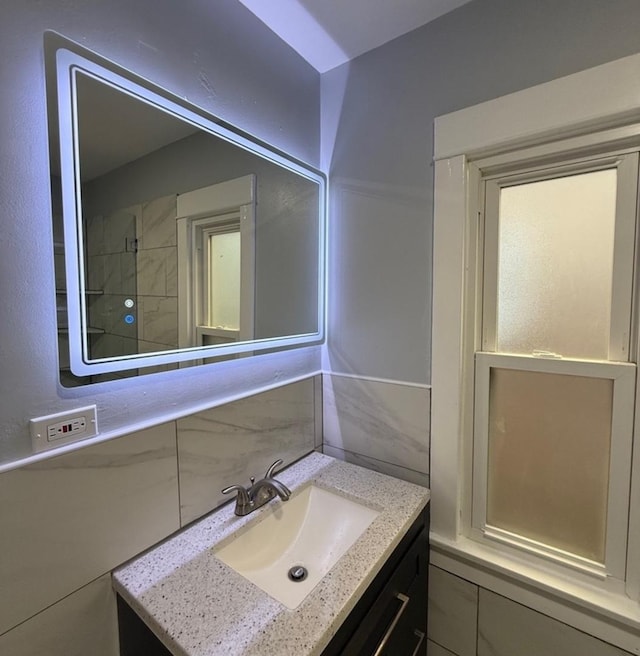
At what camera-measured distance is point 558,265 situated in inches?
43.2

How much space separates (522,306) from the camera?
116cm

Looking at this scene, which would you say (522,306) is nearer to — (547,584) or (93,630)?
(547,584)

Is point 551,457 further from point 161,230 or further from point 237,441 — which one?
point 161,230

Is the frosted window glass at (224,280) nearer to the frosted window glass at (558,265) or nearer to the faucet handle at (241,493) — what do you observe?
the faucet handle at (241,493)

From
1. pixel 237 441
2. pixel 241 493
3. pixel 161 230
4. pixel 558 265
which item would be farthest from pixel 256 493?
pixel 558 265

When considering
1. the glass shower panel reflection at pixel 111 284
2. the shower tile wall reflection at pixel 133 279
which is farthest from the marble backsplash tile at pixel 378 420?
the glass shower panel reflection at pixel 111 284

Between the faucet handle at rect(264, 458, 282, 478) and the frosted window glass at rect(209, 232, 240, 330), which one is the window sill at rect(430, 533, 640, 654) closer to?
the faucet handle at rect(264, 458, 282, 478)

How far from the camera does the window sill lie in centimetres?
100

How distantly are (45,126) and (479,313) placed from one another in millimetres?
1304

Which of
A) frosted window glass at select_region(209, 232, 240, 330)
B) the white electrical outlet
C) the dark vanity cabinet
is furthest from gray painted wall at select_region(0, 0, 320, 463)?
the dark vanity cabinet

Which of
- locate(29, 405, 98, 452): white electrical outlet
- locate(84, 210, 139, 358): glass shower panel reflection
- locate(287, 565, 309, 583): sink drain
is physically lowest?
locate(287, 565, 309, 583): sink drain

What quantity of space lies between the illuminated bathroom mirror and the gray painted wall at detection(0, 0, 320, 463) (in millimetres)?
35

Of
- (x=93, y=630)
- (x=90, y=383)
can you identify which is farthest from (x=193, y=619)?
(x=90, y=383)

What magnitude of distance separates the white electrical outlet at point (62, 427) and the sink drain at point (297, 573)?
27.1 inches
